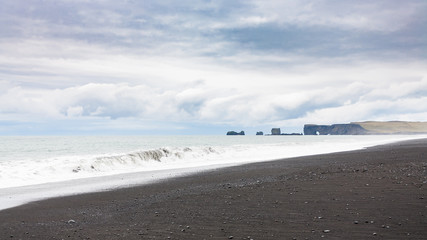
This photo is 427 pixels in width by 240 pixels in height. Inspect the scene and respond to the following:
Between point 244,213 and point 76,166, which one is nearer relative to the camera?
point 244,213

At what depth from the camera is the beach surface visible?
6984mm

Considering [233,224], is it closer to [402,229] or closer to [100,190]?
[402,229]

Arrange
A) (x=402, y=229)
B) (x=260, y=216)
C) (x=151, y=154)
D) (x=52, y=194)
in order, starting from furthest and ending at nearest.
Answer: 1. (x=151, y=154)
2. (x=52, y=194)
3. (x=260, y=216)
4. (x=402, y=229)

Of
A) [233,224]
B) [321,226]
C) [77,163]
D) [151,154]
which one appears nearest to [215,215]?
[233,224]

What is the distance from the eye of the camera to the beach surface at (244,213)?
6.98 meters

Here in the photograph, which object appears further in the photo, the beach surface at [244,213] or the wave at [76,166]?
the wave at [76,166]

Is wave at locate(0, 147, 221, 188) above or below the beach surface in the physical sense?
above

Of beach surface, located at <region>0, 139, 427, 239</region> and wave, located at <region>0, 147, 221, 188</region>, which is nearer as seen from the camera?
beach surface, located at <region>0, 139, 427, 239</region>

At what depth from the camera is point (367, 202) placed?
910 centimetres

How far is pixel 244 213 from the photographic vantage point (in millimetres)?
8664

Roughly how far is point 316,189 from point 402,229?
4758 millimetres

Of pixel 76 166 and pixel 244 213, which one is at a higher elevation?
pixel 76 166

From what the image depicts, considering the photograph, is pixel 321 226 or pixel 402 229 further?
pixel 321 226

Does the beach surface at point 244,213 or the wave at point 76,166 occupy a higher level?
the wave at point 76,166
